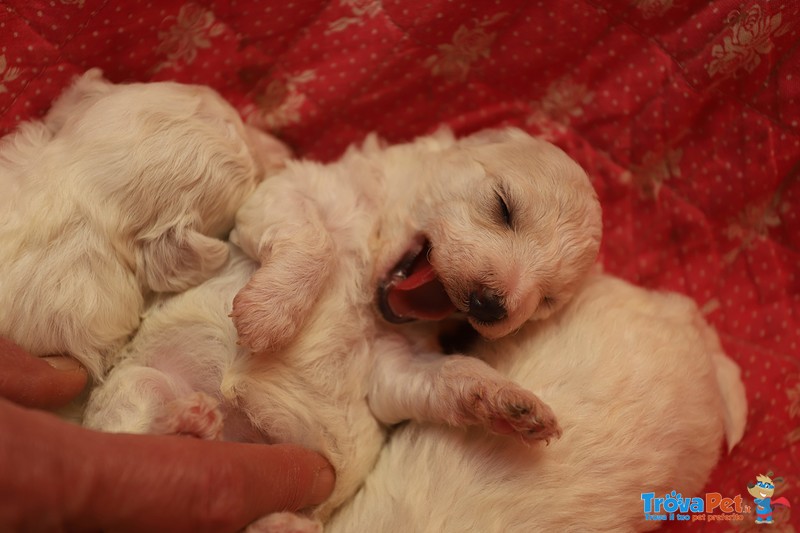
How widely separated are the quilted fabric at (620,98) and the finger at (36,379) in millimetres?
878

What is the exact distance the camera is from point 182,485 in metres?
1.24

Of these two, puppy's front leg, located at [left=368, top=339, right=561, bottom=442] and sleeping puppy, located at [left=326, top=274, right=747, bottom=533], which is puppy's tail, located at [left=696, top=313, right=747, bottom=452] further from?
puppy's front leg, located at [left=368, top=339, right=561, bottom=442]

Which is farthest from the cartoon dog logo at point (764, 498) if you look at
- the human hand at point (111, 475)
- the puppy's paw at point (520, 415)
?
the human hand at point (111, 475)

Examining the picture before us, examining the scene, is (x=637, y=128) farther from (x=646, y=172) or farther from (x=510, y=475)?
(x=510, y=475)

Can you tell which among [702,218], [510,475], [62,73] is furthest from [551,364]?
[62,73]

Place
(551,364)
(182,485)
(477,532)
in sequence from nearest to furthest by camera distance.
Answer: (182,485) < (477,532) < (551,364)

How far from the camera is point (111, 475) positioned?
3.73 ft

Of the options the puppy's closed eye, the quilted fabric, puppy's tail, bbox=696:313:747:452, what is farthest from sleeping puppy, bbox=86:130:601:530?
puppy's tail, bbox=696:313:747:452

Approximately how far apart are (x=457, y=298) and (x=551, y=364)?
376mm

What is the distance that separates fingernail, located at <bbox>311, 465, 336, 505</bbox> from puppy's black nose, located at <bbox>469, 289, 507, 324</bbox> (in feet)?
1.98

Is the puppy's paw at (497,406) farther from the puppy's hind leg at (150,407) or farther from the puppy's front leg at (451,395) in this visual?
the puppy's hind leg at (150,407)

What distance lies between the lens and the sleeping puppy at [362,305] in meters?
1.72

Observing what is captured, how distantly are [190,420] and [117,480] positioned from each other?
16.2 inches

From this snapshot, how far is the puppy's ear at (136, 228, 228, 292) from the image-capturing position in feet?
5.98
